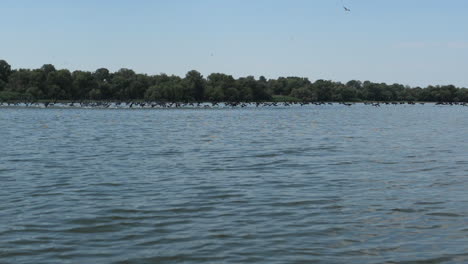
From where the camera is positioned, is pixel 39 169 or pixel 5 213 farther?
pixel 39 169

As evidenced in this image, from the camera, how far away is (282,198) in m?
16.9

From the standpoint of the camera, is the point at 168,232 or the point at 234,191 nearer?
the point at 168,232

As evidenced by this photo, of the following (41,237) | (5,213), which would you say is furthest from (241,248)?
(5,213)

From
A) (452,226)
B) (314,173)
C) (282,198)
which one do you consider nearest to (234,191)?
(282,198)

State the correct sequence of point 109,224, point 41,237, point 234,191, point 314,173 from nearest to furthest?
point 41,237 < point 109,224 < point 234,191 < point 314,173

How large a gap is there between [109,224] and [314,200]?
632cm

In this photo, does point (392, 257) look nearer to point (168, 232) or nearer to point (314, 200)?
point (168, 232)

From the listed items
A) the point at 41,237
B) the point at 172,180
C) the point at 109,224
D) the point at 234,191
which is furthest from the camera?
the point at 172,180

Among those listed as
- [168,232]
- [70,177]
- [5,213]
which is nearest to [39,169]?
[70,177]

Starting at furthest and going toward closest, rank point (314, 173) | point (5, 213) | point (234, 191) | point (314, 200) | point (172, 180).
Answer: point (314, 173) → point (172, 180) → point (234, 191) → point (314, 200) → point (5, 213)

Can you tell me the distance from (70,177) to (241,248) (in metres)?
12.0

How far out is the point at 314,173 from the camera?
22.9m

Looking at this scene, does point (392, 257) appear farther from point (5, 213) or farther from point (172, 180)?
point (172, 180)

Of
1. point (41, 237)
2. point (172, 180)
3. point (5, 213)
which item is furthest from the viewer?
point (172, 180)
